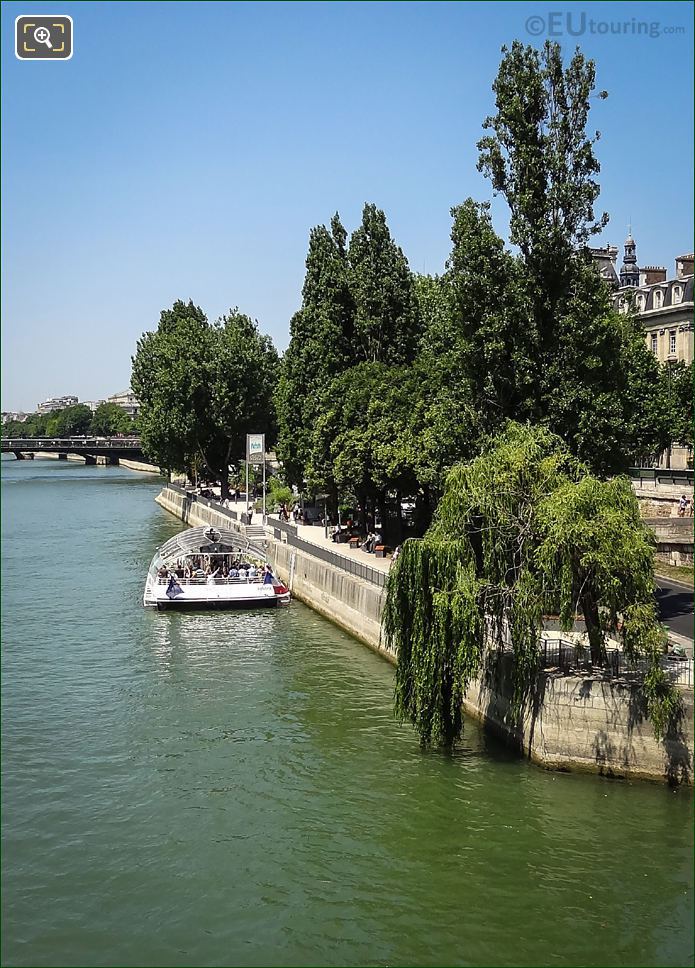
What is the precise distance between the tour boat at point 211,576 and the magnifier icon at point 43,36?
28.1m

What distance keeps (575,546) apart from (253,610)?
21.3 meters

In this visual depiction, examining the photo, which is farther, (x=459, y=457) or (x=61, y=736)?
(x=459, y=457)

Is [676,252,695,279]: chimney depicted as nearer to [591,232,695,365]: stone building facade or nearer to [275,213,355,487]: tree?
[591,232,695,365]: stone building facade

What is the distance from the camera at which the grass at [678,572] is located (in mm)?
34656

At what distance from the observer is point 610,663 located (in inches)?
822

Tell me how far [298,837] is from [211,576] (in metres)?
22.7

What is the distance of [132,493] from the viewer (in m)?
104

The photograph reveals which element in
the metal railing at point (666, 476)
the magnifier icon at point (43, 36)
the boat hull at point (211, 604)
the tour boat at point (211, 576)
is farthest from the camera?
the metal railing at point (666, 476)

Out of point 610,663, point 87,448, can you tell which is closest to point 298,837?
point 610,663

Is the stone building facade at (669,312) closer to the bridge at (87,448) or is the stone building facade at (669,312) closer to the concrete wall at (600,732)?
the concrete wall at (600,732)

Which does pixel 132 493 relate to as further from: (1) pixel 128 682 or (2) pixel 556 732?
(2) pixel 556 732

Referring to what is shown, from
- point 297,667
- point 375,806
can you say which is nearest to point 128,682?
point 297,667

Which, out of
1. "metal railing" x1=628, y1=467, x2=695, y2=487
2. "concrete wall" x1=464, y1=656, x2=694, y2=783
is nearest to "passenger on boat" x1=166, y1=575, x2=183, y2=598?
"concrete wall" x1=464, y1=656, x2=694, y2=783

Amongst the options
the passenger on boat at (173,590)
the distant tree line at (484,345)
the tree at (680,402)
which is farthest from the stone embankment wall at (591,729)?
the tree at (680,402)
